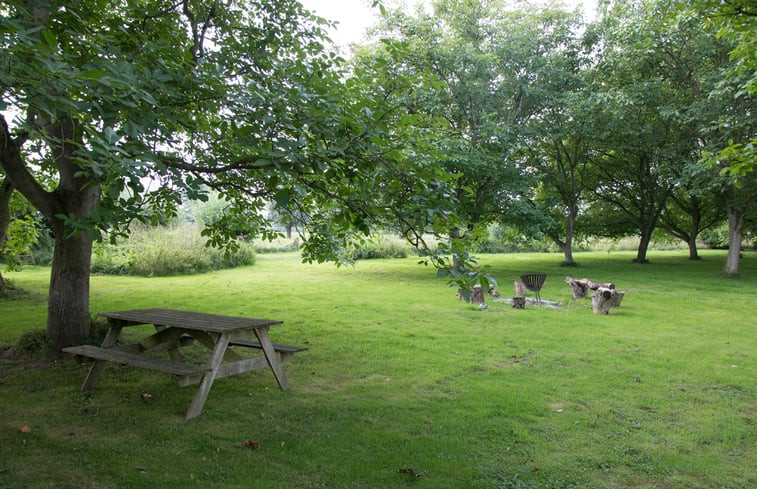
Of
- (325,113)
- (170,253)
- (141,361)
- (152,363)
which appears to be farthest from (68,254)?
(170,253)

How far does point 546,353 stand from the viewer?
23.2 ft

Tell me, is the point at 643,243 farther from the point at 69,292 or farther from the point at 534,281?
the point at 69,292

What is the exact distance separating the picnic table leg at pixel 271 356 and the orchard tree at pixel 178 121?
137 cm

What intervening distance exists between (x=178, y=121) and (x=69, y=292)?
3.57m

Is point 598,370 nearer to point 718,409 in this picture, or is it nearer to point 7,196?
point 718,409

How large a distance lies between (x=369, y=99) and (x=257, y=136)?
1.09m

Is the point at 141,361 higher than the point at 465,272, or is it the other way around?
the point at 465,272

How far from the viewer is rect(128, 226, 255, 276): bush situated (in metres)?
18.5

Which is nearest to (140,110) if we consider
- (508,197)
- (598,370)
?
(598,370)

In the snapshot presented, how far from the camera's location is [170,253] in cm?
1900

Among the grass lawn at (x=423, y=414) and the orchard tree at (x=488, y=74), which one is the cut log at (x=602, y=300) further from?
the orchard tree at (x=488, y=74)

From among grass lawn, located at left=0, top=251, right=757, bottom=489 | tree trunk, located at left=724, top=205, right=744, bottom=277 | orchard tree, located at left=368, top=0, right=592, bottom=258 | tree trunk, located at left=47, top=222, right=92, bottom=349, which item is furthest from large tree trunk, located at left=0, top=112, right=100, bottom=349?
tree trunk, located at left=724, top=205, right=744, bottom=277

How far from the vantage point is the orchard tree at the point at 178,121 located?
2.90 m

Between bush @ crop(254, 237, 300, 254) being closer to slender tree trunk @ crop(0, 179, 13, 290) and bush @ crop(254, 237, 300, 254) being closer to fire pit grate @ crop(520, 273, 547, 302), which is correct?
fire pit grate @ crop(520, 273, 547, 302)
